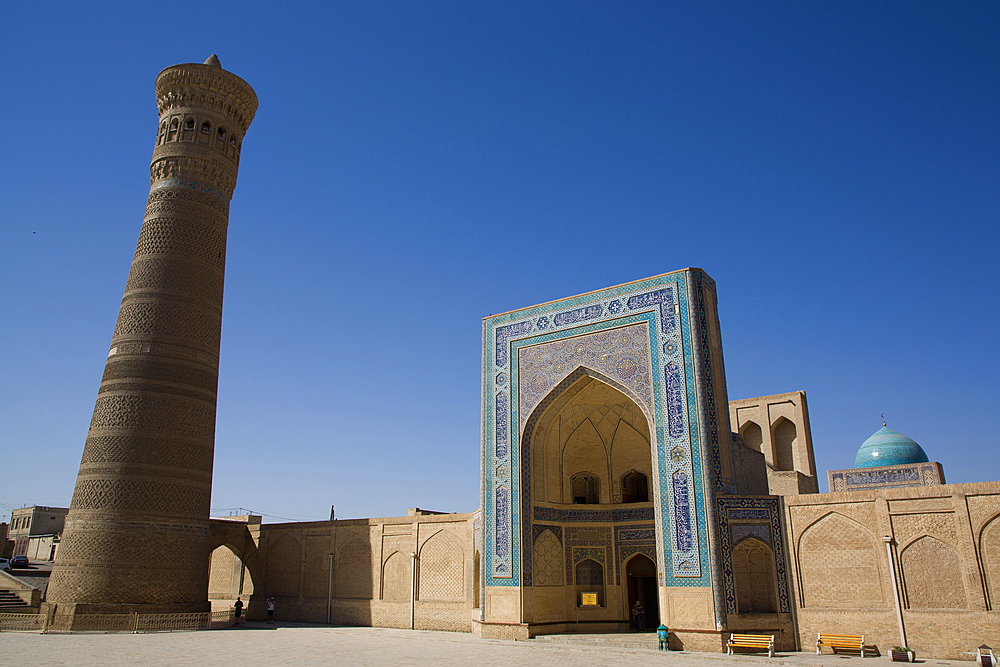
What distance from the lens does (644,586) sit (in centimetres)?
1342

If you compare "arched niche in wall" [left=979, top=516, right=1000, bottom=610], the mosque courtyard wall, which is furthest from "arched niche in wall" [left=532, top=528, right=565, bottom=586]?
"arched niche in wall" [left=979, top=516, right=1000, bottom=610]

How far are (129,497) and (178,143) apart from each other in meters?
7.56

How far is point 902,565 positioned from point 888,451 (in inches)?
373

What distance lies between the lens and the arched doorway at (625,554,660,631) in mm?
13312

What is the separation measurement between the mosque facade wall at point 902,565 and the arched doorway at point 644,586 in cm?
335

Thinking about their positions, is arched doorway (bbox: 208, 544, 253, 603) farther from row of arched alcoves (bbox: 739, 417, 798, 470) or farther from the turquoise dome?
the turquoise dome

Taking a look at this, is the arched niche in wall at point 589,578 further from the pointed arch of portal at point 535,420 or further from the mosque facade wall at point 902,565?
the mosque facade wall at point 902,565

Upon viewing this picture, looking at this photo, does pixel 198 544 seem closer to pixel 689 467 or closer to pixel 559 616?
pixel 559 616

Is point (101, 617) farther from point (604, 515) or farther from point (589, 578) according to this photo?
point (604, 515)

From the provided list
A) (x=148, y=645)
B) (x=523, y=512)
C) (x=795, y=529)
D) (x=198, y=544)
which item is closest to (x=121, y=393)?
(x=198, y=544)

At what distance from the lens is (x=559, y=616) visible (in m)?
12.5

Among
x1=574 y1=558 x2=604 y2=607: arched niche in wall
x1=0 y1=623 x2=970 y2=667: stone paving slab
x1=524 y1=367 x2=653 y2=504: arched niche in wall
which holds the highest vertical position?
x1=524 y1=367 x2=653 y2=504: arched niche in wall

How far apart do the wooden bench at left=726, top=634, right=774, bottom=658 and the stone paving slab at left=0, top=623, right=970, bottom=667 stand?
7.2 inches

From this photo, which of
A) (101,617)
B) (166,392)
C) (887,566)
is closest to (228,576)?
(101,617)
